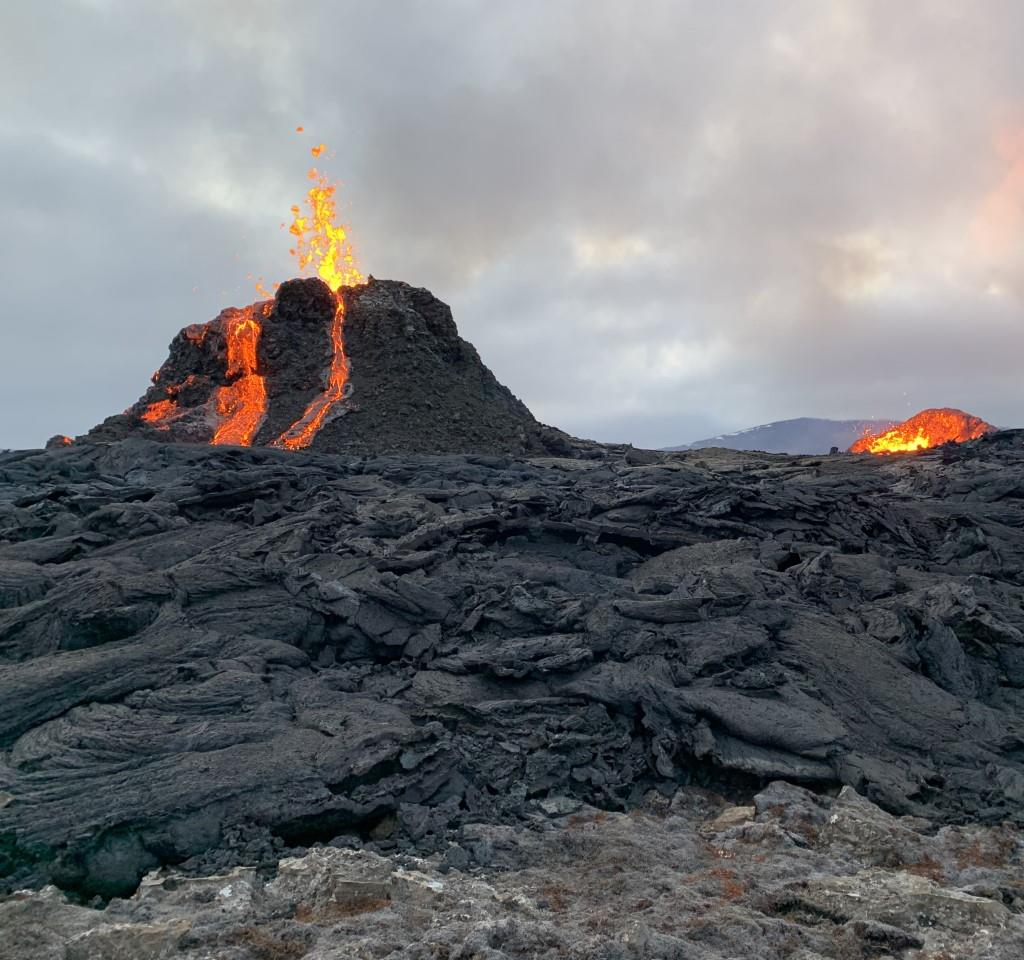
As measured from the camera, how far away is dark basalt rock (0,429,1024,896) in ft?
29.9

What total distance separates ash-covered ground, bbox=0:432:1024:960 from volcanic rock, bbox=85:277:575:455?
23.3m

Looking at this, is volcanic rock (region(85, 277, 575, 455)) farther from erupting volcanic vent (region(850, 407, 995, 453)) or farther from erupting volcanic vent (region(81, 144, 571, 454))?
erupting volcanic vent (region(850, 407, 995, 453))

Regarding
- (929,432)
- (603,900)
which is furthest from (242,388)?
(929,432)

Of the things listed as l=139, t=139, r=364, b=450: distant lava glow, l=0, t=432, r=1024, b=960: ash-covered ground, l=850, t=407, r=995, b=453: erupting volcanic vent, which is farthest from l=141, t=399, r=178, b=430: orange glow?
l=850, t=407, r=995, b=453: erupting volcanic vent

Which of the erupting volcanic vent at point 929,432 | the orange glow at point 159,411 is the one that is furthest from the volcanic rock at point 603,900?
the erupting volcanic vent at point 929,432

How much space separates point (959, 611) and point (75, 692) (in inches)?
607

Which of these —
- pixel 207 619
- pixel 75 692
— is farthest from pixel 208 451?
pixel 75 692

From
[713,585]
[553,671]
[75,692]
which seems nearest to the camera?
[75,692]

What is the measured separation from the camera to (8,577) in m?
14.3

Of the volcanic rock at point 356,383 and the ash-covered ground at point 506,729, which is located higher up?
the volcanic rock at point 356,383

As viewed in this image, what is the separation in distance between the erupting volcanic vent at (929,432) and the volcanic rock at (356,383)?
27.4m

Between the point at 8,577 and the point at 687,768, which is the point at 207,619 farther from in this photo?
the point at 687,768

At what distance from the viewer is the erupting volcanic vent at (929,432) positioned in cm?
5788

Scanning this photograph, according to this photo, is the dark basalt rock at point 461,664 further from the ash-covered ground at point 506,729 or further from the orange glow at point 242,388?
the orange glow at point 242,388
